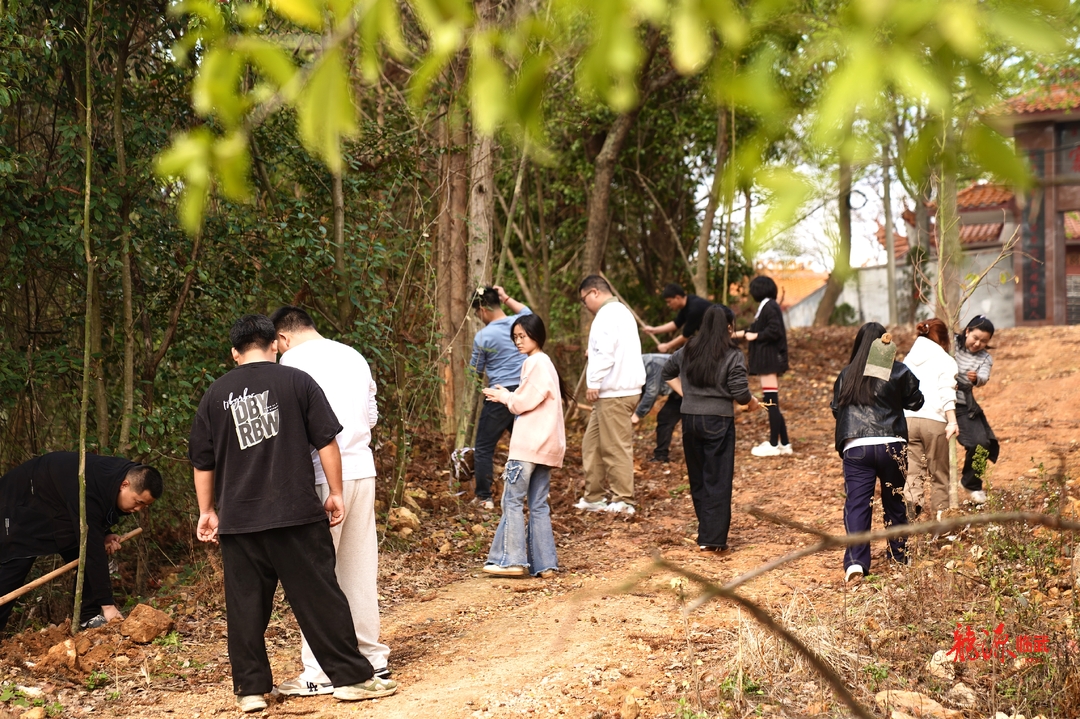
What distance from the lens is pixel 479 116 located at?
1.75 metres

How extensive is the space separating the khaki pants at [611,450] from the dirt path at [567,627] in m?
0.28

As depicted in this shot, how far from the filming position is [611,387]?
9234 mm

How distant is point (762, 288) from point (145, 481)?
22.5ft

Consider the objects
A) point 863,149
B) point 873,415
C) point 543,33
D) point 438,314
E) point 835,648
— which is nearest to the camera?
point 863,149

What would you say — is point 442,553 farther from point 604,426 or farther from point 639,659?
point 639,659

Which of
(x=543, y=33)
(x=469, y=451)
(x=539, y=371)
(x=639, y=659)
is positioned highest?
(x=543, y=33)

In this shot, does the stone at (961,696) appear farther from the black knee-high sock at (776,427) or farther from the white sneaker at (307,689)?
the black knee-high sock at (776,427)

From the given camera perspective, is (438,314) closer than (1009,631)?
No

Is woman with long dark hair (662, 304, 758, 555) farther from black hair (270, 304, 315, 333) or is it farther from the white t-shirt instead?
black hair (270, 304, 315, 333)

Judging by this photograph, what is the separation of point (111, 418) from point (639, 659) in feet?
13.7

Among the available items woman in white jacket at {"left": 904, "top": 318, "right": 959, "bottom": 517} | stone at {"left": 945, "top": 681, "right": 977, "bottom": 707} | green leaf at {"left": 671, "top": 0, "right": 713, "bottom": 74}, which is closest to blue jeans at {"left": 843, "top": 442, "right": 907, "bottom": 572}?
woman in white jacket at {"left": 904, "top": 318, "right": 959, "bottom": 517}

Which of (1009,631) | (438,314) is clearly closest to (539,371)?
(438,314)

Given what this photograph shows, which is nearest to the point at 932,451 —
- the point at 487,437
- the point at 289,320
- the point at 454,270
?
the point at 487,437

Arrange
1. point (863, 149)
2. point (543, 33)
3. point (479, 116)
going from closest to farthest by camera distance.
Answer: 1. point (479, 116)
2. point (863, 149)
3. point (543, 33)
